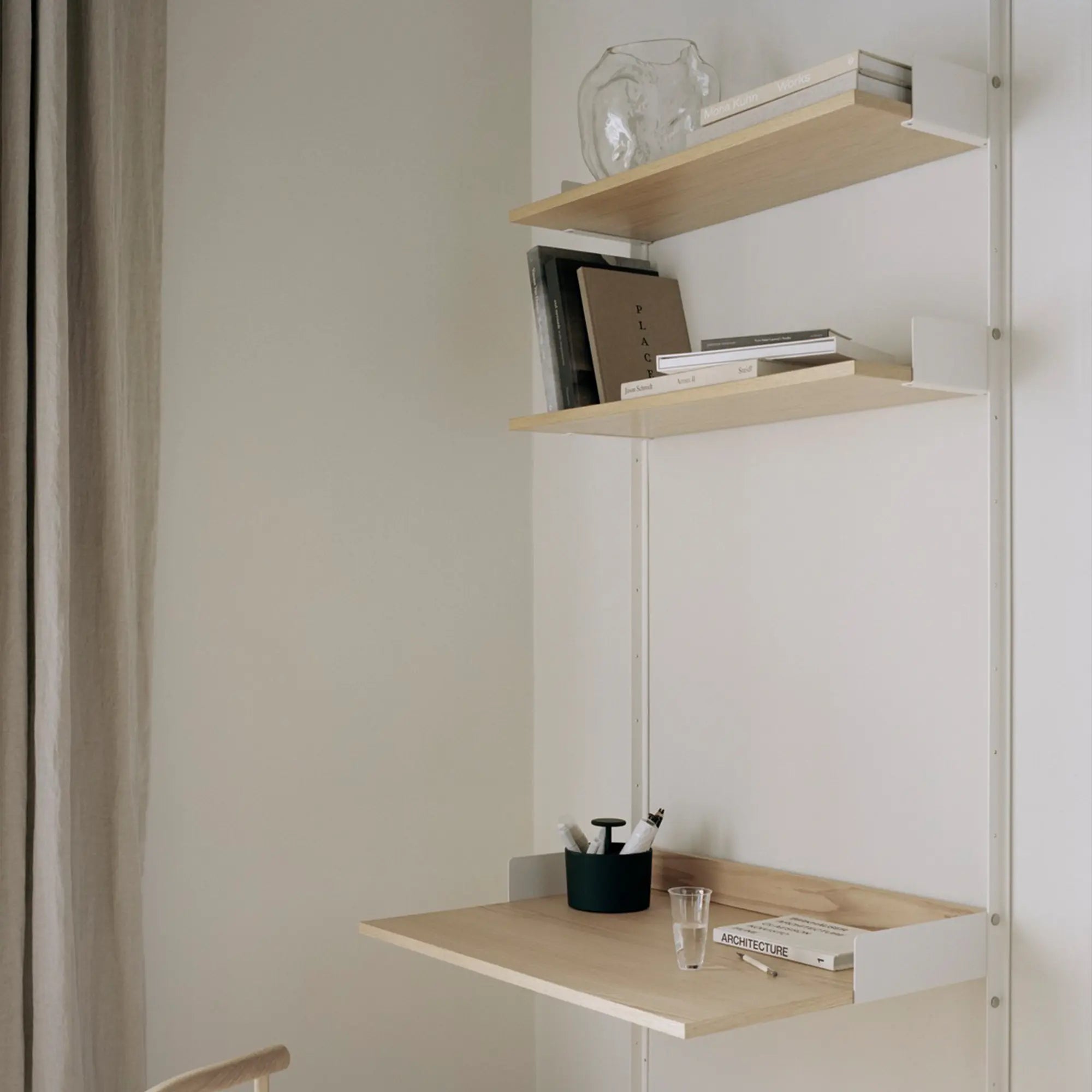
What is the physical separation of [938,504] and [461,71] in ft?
4.03

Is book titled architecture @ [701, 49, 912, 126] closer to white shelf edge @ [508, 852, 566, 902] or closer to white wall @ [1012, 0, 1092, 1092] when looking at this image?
white wall @ [1012, 0, 1092, 1092]

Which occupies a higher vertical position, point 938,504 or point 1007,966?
point 938,504

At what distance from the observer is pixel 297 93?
2225 millimetres

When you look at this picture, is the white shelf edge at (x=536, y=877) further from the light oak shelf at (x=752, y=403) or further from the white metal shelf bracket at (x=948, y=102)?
the white metal shelf bracket at (x=948, y=102)

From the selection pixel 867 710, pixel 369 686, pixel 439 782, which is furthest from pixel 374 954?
pixel 867 710

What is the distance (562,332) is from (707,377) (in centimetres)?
36

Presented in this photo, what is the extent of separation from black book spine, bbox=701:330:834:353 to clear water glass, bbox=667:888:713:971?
66cm

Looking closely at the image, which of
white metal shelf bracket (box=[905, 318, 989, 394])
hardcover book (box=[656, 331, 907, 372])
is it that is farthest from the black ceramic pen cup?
white metal shelf bracket (box=[905, 318, 989, 394])

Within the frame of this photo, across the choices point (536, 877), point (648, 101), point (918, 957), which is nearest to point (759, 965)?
point (918, 957)

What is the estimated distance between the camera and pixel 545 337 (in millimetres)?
1992

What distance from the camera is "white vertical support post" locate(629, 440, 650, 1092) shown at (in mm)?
2166

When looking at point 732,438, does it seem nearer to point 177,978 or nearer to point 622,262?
point 622,262

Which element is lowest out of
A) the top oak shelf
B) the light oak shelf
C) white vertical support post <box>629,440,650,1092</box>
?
white vertical support post <box>629,440,650,1092</box>

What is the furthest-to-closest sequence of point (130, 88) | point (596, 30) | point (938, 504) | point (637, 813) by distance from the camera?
point (596, 30) → point (637, 813) → point (130, 88) → point (938, 504)
